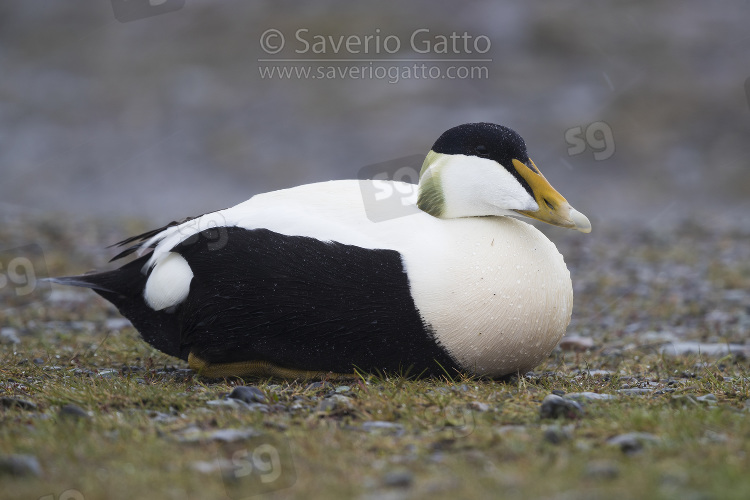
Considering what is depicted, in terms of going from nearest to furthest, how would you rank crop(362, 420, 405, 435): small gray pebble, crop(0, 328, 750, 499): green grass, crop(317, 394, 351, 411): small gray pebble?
1. crop(0, 328, 750, 499): green grass
2. crop(362, 420, 405, 435): small gray pebble
3. crop(317, 394, 351, 411): small gray pebble

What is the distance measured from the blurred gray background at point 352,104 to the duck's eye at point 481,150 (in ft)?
29.9

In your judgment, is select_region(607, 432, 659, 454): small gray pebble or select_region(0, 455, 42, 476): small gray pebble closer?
select_region(0, 455, 42, 476): small gray pebble

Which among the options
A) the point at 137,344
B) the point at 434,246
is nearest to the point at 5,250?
the point at 137,344

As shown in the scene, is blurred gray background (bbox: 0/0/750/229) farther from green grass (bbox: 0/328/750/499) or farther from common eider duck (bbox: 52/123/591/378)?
green grass (bbox: 0/328/750/499)

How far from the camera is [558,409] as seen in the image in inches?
138

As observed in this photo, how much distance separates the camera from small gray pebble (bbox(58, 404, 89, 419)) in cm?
343

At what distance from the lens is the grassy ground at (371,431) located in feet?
8.72

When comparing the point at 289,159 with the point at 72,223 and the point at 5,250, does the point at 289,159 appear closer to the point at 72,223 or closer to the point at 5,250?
the point at 72,223

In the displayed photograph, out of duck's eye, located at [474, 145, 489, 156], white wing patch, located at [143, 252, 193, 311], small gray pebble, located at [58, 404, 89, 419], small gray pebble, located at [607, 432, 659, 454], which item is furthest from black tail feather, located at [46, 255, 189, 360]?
small gray pebble, located at [607, 432, 659, 454]

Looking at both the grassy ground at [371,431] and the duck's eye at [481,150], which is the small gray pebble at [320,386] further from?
the duck's eye at [481,150]

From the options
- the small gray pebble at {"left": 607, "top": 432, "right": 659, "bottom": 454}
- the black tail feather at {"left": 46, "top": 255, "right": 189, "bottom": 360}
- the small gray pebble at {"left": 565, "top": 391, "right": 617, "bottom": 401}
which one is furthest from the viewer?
the black tail feather at {"left": 46, "top": 255, "right": 189, "bottom": 360}

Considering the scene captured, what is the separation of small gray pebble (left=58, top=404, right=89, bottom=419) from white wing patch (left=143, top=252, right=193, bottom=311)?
3.37 feet
